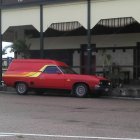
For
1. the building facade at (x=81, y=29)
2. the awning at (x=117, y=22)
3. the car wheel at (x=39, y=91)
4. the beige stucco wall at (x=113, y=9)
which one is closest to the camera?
the beige stucco wall at (x=113, y=9)

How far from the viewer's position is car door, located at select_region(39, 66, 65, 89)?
25227 mm

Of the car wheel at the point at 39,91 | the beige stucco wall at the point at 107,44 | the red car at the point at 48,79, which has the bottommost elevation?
the car wheel at the point at 39,91

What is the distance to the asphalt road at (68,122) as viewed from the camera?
37.6ft

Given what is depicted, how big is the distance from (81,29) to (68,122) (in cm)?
2105

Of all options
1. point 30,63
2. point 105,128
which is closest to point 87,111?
point 105,128

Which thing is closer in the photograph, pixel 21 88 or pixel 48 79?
pixel 48 79

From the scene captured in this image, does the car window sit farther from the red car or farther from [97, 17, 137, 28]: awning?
[97, 17, 137, 28]: awning

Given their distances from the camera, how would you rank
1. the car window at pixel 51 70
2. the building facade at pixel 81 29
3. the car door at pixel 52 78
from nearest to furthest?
the car door at pixel 52 78 < the car window at pixel 51 70 < the building facade at pixel 81 29

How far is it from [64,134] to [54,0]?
17956 mm

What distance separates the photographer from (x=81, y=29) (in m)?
34.6

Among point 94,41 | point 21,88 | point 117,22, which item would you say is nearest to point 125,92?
point 21,88

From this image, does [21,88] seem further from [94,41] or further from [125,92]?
[94,41]

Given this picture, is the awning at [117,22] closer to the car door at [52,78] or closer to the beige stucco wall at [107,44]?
the beige stucco wall at [107,44]

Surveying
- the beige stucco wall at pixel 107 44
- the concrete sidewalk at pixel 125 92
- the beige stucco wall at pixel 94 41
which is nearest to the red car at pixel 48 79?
the concrete sidewalk at pixel 125 92
